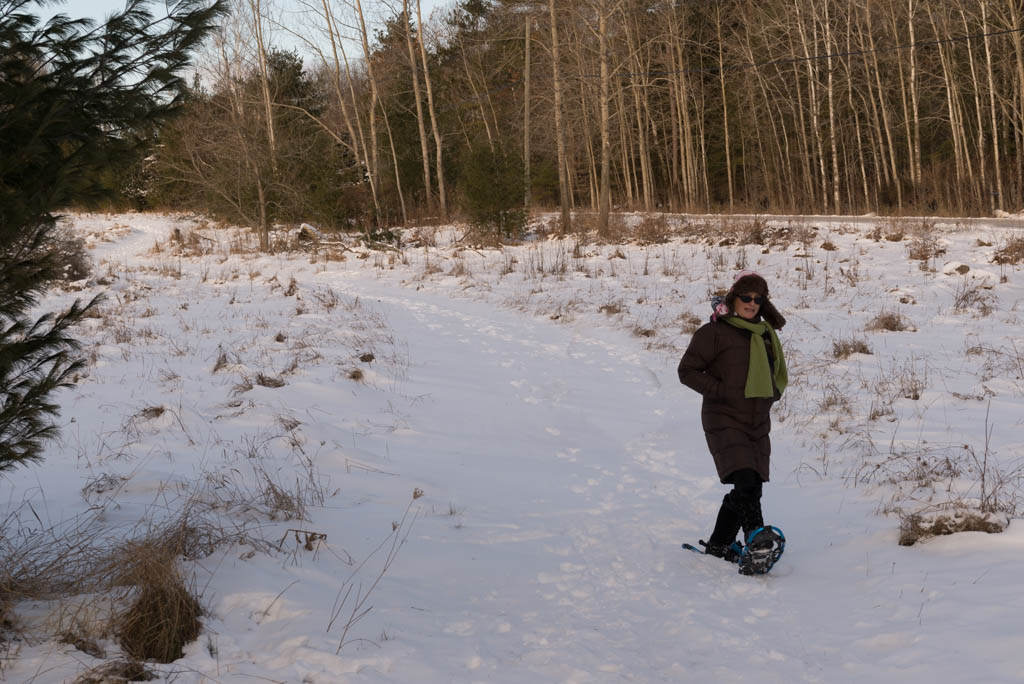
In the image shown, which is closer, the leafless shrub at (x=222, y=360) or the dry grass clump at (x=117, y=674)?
the dry grass clump at (x=117, y=674)

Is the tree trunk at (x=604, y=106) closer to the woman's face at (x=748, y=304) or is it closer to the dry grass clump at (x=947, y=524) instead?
the woman's face at (x=748, y=304)

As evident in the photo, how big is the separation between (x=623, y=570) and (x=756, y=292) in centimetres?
183

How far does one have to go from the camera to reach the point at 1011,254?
12.8 m

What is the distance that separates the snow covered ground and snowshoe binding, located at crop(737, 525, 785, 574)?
0.10m

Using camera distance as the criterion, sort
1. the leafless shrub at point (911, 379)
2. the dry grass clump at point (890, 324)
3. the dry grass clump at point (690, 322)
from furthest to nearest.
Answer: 1. the dry grass clump at point (690, 322)
2. the dry grass clump at point (890, 324)
3. the leafless shrub at point (911, 379)

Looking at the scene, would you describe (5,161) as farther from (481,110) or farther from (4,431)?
(481,110)

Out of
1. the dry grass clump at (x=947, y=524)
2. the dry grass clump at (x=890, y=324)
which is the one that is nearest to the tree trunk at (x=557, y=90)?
the dry grass clump at (x=890, y=324)

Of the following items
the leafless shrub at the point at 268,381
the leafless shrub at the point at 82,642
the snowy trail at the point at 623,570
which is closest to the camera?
the leafless shrub at the point at 82,642

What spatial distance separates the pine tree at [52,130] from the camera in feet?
9.52

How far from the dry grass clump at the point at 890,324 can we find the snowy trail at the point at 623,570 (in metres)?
3.55

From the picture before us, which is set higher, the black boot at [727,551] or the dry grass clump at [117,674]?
the dry grass clump at [117,674]

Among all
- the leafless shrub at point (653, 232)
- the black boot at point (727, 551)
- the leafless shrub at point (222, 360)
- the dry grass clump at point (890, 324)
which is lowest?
the black boot at point (727, 551)

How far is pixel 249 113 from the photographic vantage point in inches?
975

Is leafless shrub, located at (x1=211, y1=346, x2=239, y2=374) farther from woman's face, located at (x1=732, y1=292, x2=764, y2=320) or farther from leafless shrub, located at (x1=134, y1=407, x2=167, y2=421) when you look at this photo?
woman's face, located at (x1=732, y1=292, x2=764, y2=320)
